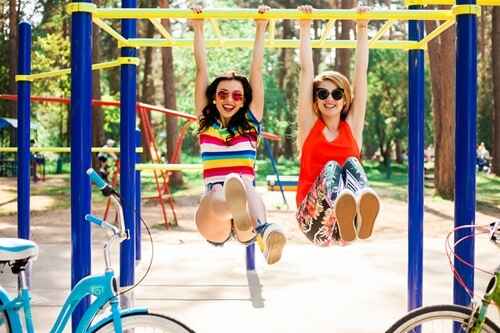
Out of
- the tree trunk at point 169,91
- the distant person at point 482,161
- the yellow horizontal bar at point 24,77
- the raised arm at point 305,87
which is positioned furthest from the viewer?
the distant person at point 482,161

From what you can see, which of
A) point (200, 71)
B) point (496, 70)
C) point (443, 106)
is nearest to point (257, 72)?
point (200, 71)

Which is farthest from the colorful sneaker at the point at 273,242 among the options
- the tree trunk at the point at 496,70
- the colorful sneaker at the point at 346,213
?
the tree trunk at the point at 496,70

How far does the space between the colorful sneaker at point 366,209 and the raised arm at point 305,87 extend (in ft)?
1.75

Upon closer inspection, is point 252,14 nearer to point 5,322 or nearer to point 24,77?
point 5,322

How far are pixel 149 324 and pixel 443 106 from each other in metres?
10.6

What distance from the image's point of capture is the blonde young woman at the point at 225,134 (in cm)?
310

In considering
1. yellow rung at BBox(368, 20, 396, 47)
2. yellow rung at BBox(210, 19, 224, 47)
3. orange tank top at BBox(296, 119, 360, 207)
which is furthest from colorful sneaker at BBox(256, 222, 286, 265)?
yellow rung at BBox(368, 20, 396, 47)

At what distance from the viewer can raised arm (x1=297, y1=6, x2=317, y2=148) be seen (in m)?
3.22

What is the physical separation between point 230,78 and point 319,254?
13.9ft

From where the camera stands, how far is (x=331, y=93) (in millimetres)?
3326

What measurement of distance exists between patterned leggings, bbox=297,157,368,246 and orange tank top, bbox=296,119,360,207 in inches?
2.1

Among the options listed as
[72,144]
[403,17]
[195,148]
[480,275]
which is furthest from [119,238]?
[195,148]

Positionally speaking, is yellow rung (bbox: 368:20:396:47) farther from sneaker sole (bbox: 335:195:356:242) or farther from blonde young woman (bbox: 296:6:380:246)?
sneaker sole (bbox: 335:195:356:242)

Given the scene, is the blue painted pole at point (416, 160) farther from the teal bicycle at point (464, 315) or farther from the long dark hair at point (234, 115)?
the teal bicycle at point (464, 315)
